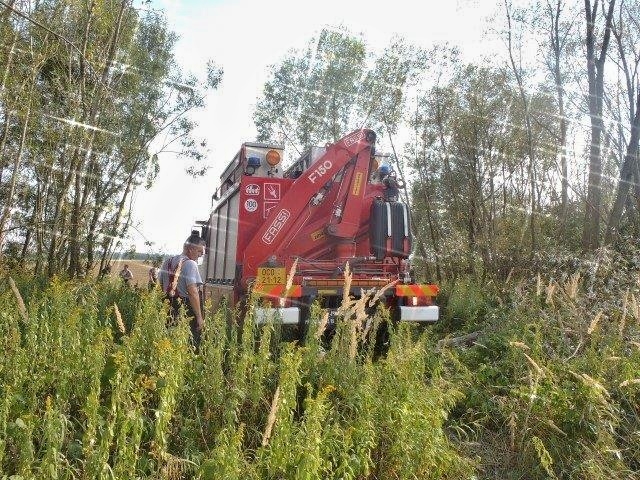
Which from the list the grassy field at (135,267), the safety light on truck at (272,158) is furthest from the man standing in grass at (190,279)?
the grassy field at (135,267)

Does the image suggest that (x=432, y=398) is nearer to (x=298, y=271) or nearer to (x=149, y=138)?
(x=298, y=271)

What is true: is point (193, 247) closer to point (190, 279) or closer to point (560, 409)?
point (190, 279)

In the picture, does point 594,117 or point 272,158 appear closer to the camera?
point 272,158

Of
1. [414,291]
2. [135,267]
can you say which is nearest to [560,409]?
[414,291]

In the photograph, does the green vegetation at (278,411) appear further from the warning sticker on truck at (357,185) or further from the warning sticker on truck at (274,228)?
the warning sticker on truck at (357,185)

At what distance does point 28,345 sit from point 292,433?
76.0 inches

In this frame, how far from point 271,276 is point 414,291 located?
6.27 feet

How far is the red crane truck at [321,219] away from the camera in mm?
8047

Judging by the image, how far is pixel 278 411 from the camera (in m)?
3.20

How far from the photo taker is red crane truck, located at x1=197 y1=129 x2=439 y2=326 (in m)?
8.05

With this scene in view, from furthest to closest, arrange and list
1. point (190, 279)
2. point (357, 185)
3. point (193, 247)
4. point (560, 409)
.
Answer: point (357, 185) → point (193, 247) → point (190, 279) → point (560, 409)

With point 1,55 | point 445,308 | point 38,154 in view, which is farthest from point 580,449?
point 38,154

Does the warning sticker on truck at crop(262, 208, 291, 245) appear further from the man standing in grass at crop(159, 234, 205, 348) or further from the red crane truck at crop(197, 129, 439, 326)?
the man standing in grass at crop(159, 234, 205, 348)

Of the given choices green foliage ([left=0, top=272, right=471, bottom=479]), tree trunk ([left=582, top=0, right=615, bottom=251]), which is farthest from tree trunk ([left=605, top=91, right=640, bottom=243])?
green foliage ([left=0, top=272, right=471, bottom=479])
